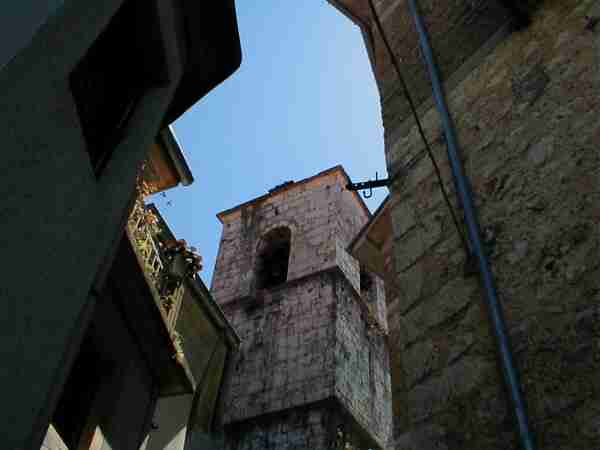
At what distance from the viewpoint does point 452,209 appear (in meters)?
3.49

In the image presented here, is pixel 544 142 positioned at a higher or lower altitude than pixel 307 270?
lower

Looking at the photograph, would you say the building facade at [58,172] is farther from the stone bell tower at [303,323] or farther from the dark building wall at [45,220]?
the stone bell tower at [303,323]

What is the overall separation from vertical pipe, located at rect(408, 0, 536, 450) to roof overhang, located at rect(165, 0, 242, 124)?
1.46 m

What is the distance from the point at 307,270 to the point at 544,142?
15.1 metres

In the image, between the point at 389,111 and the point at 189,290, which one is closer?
the point at 389,111

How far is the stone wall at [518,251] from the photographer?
256cm

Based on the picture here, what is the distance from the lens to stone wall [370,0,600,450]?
256 centimetres

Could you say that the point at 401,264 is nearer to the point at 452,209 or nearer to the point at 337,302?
the point at 452,209

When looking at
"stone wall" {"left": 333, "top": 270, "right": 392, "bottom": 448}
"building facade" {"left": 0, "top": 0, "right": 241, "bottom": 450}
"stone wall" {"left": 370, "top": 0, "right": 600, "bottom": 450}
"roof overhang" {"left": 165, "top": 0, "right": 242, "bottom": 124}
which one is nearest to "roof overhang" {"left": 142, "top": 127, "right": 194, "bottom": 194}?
"roof overhang" {"left": 165, "top": 0, "right": 242, "bottom": 124}

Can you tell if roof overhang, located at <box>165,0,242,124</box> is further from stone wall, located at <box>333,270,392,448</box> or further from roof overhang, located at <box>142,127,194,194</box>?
stone wall, located at <box>333,270,392,448</box>

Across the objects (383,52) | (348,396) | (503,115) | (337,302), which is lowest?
(503,115)

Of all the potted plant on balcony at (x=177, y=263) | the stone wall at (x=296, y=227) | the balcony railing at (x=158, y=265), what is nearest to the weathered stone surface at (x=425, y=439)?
the balcony railing at (x=158, y=265)

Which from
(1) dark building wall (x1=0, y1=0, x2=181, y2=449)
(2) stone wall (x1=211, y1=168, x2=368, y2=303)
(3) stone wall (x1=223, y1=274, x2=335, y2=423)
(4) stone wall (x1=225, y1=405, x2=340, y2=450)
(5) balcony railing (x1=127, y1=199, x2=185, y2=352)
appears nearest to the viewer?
(1) dark building wall (x1=0, y1=0, x2=181, y2=449)

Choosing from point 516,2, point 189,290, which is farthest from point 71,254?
point 189,290
